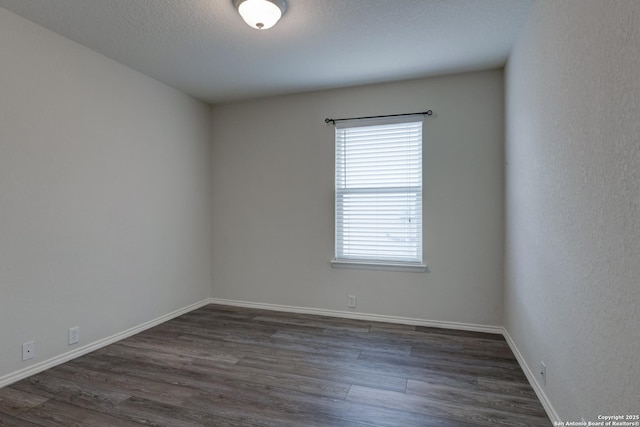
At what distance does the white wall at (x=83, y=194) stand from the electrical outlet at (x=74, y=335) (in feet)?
0.15

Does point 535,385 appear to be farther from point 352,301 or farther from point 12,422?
point 12,422

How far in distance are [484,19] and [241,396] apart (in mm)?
3130

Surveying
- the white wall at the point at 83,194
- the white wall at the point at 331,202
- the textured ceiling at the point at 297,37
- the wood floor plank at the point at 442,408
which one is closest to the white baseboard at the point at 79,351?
the white wall at the point at 83,194

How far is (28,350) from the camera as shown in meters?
2.36

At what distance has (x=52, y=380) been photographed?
229cm

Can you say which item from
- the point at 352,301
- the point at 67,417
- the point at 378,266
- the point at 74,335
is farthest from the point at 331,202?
the point at 67,417

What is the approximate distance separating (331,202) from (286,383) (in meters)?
2.00

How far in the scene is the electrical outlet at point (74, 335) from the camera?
8.67 feet

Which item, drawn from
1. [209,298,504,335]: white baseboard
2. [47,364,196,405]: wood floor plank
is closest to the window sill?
[209,298,504,335]: white baseboard

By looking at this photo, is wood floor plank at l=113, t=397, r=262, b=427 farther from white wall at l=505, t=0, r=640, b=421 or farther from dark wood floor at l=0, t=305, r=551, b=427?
white wall at l=505, t=0, r=640, b=421

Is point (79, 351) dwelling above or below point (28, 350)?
below

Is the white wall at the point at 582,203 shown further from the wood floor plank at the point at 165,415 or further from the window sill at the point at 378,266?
the wood floor plank at the point at 165,415

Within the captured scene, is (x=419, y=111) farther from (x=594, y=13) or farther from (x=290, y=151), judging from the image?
(x=594, y=13)

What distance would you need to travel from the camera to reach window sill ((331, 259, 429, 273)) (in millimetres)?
3397
